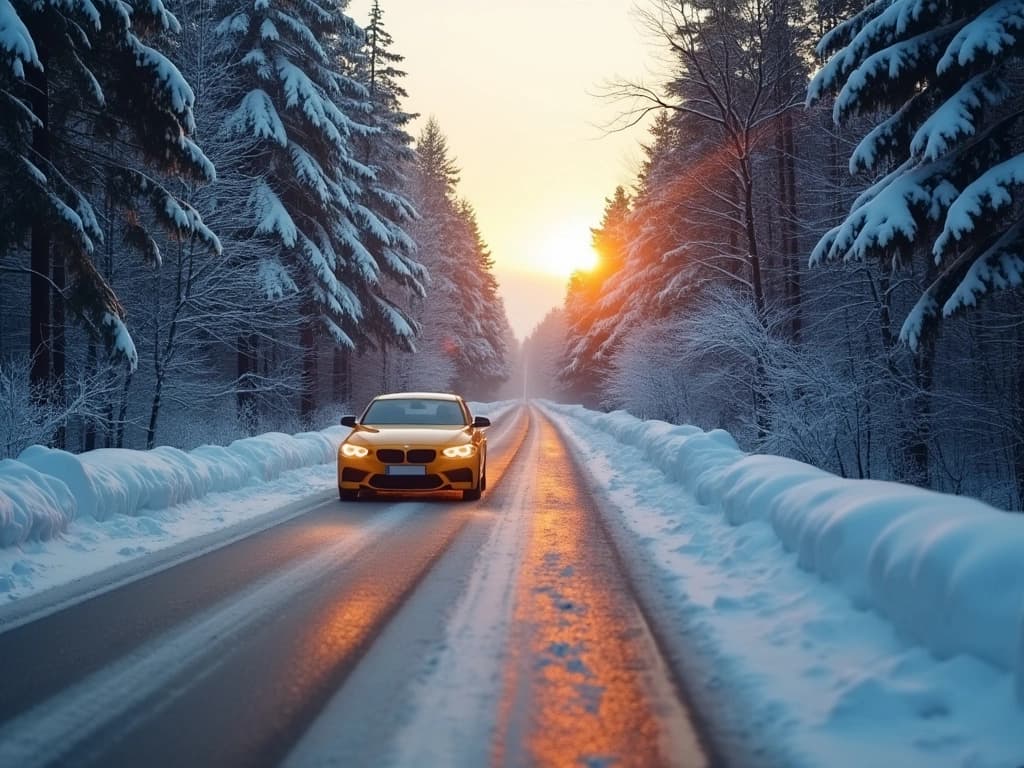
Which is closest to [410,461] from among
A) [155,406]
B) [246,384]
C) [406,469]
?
[406,469]

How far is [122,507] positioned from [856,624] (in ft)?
25.7

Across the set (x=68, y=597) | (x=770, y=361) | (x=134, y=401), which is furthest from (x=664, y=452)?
(x=134, y=401)

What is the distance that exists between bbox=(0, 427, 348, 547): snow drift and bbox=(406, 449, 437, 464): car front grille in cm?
296

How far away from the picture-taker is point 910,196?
10.3m

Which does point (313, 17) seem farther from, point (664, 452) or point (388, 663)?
point (388, 663)

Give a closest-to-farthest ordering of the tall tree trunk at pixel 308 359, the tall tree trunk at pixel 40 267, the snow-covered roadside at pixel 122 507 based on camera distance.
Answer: the snow-covered roadside at pixel 122 507
the tall tree trunk at pixel 40 267
the tall tree trunk at pixel 308 359

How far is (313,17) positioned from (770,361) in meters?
17.3

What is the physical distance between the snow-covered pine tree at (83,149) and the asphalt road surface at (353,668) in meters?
7.63

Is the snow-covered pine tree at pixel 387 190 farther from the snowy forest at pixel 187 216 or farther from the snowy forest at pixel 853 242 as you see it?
the snowy forest at pixel 853 242

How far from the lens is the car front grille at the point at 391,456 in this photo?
1074 centimetres

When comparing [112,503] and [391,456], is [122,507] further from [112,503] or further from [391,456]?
[391,456]

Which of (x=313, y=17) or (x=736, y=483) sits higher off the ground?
(x=313, y=17)

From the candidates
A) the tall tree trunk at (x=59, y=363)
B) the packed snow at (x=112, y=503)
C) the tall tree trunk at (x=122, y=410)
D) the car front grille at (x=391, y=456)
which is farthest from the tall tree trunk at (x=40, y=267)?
the car front grille at (x=391, y=456)

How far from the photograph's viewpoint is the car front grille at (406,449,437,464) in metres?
10.7
